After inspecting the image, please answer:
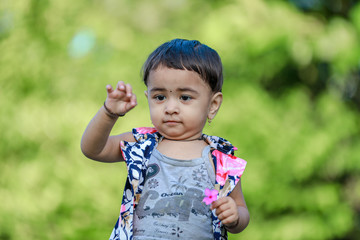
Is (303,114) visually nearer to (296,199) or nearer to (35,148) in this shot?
(296,199)

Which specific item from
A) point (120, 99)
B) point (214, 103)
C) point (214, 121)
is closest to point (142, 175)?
point (120, 99)

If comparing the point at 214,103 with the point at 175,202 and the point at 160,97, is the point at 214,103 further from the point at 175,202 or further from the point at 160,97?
the point at 175,202

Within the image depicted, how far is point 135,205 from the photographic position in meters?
2.07

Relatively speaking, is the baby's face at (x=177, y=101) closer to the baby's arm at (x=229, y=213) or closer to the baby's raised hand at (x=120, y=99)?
the baby's raised hand at (x=120, y=99)

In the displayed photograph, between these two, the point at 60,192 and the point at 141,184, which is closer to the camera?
the point at 141,184

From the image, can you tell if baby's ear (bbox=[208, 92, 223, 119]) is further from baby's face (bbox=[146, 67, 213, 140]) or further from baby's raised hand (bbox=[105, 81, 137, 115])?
baby's raised hand (bbox=[105, 81, 137, 115])

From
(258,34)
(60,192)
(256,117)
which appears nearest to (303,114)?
(256,117)

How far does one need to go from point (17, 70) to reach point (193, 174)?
424 cm

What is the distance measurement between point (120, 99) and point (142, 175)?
1.03ft

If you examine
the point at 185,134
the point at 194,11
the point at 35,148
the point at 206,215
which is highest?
the point at 194,11

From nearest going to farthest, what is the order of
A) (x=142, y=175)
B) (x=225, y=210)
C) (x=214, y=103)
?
(x=225, y=210) → (x=142, y=175) → (x=214, y=103)

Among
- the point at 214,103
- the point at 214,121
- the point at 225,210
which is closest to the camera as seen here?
the point at 225,210

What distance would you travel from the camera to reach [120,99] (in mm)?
1979

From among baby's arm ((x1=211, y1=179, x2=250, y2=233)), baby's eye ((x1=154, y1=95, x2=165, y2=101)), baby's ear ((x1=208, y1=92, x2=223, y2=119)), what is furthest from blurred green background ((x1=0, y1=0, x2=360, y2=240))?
baby's arm ((x1=211, y1=179, x2=250, y2=233))
